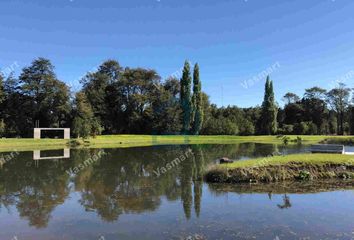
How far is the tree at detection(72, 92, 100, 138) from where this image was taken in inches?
1887

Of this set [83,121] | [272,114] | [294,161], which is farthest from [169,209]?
[272,114]

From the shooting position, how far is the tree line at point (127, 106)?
5756 cm

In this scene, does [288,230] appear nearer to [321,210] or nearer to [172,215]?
[321,210]

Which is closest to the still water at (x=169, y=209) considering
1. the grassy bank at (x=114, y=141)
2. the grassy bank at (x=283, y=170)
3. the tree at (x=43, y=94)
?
the grassy bank at (x=283, y=170)

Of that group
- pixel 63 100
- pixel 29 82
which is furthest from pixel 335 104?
pixel 29 82

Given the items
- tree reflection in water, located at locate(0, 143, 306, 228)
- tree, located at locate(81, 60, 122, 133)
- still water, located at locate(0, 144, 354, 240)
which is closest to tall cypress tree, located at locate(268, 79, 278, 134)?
A: tree, located at locate(81, 60, 122, 133)

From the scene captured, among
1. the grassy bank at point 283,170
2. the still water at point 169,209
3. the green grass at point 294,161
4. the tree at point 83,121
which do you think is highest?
the tree at point 83,121

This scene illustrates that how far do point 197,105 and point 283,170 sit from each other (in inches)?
2020

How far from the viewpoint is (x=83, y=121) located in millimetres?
49469

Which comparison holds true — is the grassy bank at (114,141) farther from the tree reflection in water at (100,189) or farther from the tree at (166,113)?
the tree reflection in water at (100,189)

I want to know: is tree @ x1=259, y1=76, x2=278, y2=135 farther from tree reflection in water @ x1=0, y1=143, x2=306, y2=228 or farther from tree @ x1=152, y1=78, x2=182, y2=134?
tree reflection in water @ x1=0, y1=143, x2=306, y2=228

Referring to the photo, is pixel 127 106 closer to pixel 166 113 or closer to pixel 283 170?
pixel 166 113

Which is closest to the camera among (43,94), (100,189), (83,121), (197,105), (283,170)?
(100,189)

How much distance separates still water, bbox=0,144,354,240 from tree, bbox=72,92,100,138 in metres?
31.1
